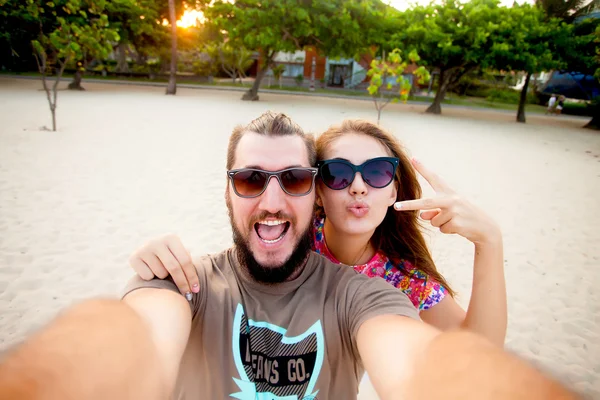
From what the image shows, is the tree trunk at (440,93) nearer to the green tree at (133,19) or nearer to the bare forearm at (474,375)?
the green tree at (133,19)

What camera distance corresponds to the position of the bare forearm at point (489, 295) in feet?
6.12

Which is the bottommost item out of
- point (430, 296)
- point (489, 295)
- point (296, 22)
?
point (430, 296)

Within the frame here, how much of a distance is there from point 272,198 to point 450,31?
24198 millimetres

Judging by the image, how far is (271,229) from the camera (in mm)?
1742

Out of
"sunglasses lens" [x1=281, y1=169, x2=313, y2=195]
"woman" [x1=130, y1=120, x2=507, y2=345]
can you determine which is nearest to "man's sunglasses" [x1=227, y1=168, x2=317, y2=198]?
"sunglasses lens" [x1=281, y1=169, x2=313, y2=195]

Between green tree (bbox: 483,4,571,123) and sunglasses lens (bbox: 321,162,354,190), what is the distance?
22.2m

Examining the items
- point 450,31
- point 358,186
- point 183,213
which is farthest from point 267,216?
point 450,31

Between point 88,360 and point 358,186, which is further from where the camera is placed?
point 358,186

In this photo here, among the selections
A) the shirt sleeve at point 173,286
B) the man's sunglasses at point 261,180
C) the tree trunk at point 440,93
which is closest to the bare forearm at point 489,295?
the man's sunglasses at point 261,180

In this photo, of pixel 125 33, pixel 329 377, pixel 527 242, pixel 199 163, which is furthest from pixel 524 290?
pixel 125 33

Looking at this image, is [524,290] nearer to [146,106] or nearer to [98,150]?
[98,150]

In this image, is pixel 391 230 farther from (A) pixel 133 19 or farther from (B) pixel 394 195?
(A) pixel 133 19

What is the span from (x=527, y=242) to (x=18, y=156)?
10.7 metres

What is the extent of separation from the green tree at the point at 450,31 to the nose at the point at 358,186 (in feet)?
70.4
